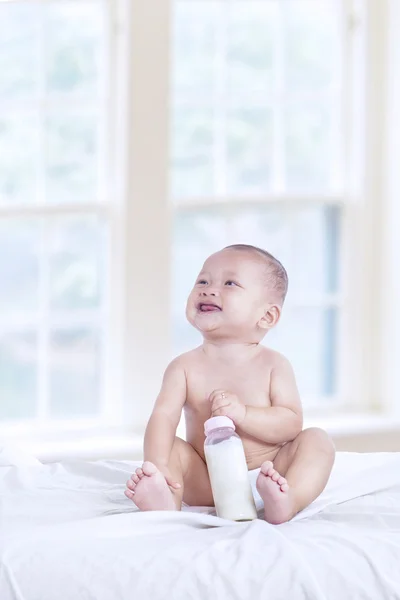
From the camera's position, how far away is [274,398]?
2.05 meters

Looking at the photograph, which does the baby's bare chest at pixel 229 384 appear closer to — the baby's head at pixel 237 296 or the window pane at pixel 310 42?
the baby's head at pixel 237 296

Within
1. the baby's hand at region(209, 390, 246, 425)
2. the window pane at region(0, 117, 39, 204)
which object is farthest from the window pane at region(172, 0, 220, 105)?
the baby's hand at region(209, 390, 246, 425)

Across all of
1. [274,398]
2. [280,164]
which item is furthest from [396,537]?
[280,164]

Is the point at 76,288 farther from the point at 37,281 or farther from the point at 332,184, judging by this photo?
the point at 332,184

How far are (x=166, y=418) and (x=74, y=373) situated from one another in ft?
4.80

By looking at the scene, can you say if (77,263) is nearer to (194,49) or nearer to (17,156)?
(17,156)

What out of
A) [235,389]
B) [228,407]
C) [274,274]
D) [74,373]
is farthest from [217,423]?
[74,373]

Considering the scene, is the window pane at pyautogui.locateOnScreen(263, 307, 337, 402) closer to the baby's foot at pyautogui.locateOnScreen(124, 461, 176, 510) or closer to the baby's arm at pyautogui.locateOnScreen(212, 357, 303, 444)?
the baby's arm at pyautogui.locateOnScreen(212, 357, 303, 444)

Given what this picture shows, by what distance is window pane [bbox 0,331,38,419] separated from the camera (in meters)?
3.36

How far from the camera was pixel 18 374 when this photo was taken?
3.39m

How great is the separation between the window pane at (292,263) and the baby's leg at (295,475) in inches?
61.7

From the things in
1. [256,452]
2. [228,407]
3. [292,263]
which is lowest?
[256,452]

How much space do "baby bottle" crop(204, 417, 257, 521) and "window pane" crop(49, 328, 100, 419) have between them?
157 centimetres

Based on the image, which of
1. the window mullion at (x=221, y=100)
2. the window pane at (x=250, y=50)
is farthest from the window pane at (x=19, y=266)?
the window pane at (x=250, y=50)
